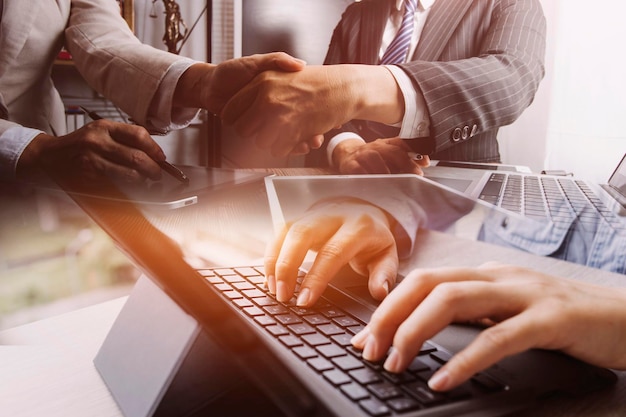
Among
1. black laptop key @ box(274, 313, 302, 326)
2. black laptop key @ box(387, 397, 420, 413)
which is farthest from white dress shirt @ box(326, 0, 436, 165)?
black laptop key @ box(387, 397, 420, 413)

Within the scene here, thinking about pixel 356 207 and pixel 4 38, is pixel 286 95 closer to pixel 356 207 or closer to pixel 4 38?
pixel 356 207

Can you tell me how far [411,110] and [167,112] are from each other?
0.26 m

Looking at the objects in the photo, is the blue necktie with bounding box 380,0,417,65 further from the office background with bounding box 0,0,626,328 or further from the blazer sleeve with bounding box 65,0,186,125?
the blazer sleeve with bounding box 65,0,186,125

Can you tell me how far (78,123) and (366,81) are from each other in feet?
0.97

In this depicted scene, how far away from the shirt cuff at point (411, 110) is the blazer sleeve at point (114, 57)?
234 millimetres

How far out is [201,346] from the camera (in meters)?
0.33

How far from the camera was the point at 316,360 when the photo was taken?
292 millimetres

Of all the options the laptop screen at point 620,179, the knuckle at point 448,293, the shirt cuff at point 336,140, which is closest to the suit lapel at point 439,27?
the shirt cuff at point 336,140

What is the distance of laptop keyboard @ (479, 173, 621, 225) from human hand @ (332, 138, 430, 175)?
0.28ft

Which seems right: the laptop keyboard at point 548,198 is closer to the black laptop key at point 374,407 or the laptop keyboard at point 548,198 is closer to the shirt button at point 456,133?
the shirt button at point 456,133

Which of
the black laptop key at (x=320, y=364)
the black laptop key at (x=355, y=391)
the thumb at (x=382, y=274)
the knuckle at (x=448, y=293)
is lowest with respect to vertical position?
the thumb at (x=382, y=274)

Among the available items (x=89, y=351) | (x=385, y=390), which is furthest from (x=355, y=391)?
(x=89, y=351)

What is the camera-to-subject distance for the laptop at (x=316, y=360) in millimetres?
257

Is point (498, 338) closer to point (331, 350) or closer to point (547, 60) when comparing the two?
point (331, 350)
